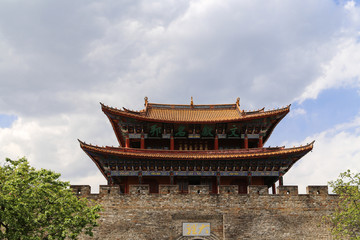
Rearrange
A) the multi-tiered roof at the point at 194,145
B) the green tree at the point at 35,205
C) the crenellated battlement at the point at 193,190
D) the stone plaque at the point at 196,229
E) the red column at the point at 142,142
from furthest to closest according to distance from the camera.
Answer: the red column at the point at 142,142 < the multi-tiered roof at the point at 194,145 < the crenellated battlement at the point at 193,190 < the stone plaque at the point at 196,229 < the green tree at the point at 35,205

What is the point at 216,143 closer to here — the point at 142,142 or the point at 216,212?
the point at 142,142

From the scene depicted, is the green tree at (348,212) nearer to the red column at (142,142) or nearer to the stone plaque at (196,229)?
the stone plaque at (196,229)

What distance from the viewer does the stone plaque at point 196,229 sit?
1565 cm

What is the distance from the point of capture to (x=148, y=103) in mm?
24688

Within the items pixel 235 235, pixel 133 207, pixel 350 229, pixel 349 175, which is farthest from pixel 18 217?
pixel 350 229

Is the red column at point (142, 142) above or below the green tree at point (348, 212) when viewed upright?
above

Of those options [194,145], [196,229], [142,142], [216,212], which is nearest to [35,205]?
[196,229]

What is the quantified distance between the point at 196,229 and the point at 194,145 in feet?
22.4

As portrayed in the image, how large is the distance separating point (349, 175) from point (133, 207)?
940 cm

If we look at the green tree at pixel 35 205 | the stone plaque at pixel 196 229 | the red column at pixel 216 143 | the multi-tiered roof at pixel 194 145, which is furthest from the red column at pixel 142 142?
the green tree at pixel 35 205

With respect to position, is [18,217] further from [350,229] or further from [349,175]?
[350,229]

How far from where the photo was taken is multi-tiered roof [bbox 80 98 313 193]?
18.8 metres

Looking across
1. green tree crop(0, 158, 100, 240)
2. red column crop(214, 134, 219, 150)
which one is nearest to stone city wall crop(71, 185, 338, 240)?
green tree crop(0, 158, 100, 240)

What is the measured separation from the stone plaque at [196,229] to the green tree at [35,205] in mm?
4643
